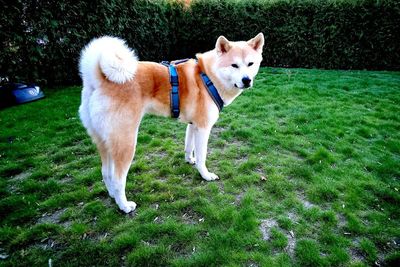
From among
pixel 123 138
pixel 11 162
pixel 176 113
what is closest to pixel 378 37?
pixel 176 113

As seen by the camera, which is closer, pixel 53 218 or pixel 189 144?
pixel 53 218

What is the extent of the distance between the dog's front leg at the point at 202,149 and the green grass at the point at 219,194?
150mm

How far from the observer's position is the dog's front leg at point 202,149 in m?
3.34

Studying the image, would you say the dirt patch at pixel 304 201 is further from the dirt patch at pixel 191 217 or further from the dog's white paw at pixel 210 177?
the dirt patch at pixel 191 217

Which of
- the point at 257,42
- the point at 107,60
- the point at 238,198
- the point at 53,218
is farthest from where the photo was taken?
the point at 257,42

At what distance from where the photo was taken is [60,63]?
Result: 7062 millimetres

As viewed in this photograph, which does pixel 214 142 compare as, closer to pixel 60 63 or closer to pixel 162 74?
pixel 162 74

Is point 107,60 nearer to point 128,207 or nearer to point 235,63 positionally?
point 235,63

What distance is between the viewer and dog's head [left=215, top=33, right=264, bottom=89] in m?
Result: 3.12

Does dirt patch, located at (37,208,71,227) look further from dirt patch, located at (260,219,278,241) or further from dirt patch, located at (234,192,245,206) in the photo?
dirt patch, located at (260,219,278,241)

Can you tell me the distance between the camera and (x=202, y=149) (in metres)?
3.41

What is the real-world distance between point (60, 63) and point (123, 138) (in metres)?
5.55

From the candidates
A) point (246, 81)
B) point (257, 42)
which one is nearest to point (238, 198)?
point (246, 81)

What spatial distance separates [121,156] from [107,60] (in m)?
0.98
